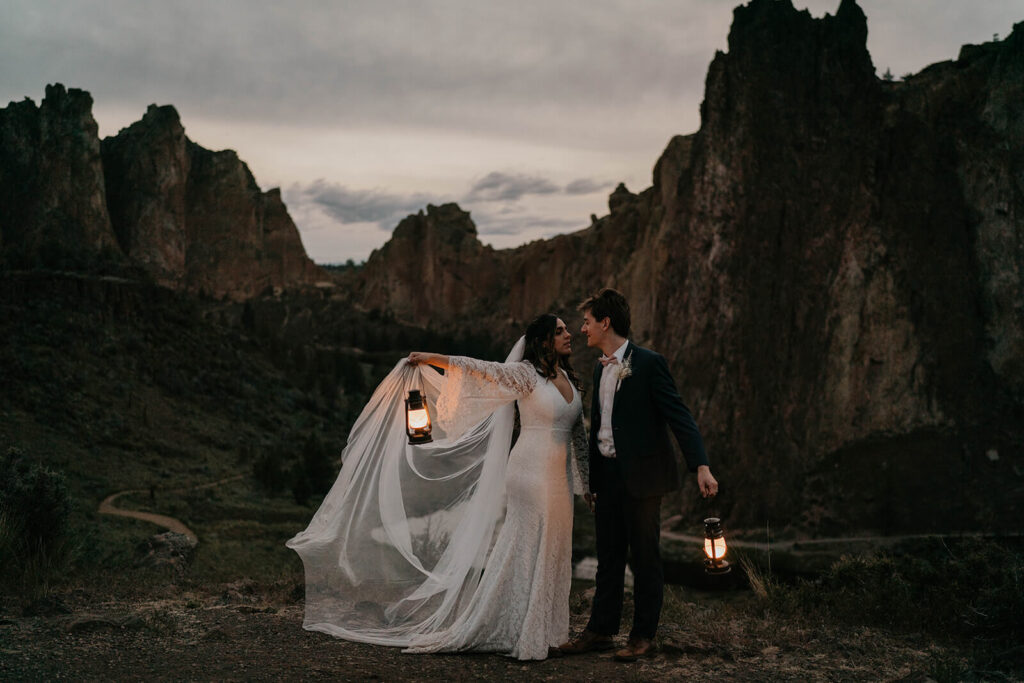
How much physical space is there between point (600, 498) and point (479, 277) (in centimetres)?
10641

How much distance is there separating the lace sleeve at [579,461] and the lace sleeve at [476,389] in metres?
0.43

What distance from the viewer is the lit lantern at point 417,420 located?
584cm

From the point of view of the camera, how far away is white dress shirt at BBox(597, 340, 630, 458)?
545cm

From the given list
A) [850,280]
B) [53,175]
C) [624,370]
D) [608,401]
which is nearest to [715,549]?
[608,401]

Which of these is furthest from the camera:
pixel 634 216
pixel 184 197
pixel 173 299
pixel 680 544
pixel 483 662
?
pixel 184 197

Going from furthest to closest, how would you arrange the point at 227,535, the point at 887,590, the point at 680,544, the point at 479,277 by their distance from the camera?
1. the point at 479,277
2. the point at 680,544
3. the point at 227,535
4. the point at 887,590

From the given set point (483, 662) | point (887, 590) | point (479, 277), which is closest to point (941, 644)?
point (887, 590)

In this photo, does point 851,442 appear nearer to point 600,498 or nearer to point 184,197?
point 600,498

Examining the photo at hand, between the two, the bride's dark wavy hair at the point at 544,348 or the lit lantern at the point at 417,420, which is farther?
the lit lantern at the point at 417,420

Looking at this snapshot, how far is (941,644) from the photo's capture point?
6.23 metres

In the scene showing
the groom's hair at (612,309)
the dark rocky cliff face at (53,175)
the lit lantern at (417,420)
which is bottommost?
the lit lantern at (417,420)

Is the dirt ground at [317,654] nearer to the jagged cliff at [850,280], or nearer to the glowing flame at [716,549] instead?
the glowing flame at [716,549]

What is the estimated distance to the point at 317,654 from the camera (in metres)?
5.36

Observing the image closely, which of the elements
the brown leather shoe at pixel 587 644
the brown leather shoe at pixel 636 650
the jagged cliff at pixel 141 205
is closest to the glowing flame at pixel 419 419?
the brown leather shoe at pixel 587 644
